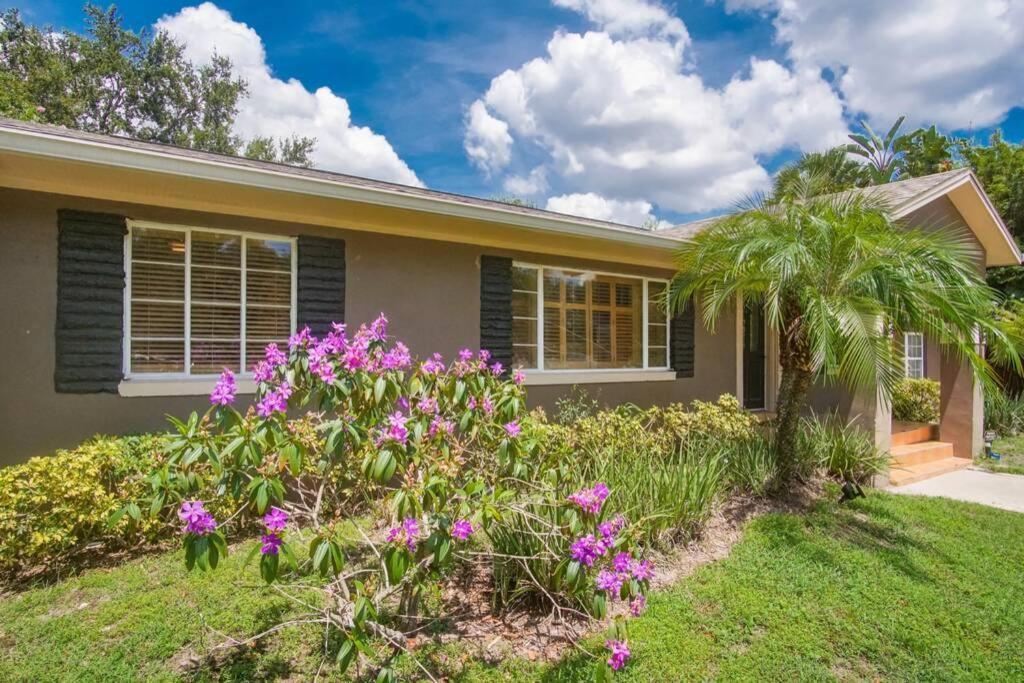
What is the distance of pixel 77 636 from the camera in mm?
3252

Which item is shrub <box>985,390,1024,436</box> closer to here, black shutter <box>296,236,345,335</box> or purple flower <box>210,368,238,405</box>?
black shutter <box>296,236,345,335</box>

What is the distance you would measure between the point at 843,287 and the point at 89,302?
23.8 feet

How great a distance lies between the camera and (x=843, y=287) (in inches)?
223

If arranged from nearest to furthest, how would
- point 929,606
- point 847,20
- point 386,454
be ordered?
1. point 386,454
2. point 929,606
3. point 847,20

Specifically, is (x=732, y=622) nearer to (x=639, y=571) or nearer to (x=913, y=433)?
(x=639, y=571)

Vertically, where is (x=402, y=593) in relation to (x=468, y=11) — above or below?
below

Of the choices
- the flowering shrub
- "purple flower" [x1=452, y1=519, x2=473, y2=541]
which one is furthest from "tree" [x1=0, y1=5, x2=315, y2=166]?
"purple flower" [x1=452, y1=519, x2=473, y2=541]

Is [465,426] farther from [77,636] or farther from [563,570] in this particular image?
[77,636]

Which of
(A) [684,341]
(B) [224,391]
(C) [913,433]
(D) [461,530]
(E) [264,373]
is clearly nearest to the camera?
(B) [224,391]

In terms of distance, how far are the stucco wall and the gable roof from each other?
3.63 m

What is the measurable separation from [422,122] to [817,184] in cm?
1221

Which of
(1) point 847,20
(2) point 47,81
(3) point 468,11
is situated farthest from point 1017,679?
(2) point 47,81

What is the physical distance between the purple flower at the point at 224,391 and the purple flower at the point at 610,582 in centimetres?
204

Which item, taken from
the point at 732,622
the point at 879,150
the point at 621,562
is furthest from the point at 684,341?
the point at 879,150
